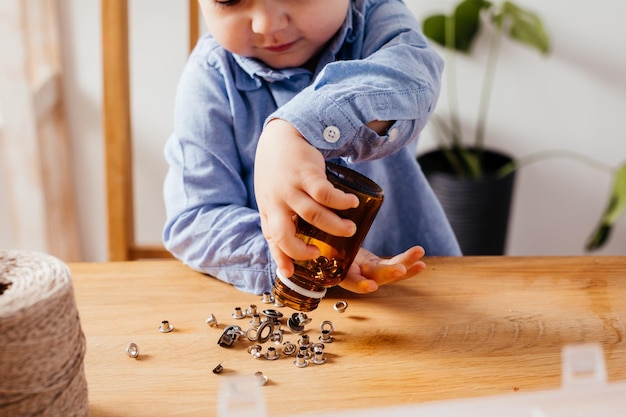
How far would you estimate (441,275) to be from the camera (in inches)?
30.5

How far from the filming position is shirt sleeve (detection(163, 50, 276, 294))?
0.76m

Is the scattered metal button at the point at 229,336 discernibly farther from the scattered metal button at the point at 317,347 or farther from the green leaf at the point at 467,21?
the green leaf at the point at 467,21

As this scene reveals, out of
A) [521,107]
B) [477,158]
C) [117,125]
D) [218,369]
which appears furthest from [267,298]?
[521,107]

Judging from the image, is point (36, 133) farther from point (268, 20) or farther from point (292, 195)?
point (292, 195)

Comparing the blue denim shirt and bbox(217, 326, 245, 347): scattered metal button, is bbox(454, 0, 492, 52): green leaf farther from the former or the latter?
bbox(217, 326, 245, 347): scattered metal button

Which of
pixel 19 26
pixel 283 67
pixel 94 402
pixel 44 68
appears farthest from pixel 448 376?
pixel 44 68

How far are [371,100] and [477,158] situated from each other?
1.21m

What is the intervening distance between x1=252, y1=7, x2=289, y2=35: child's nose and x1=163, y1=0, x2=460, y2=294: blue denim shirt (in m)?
0.07

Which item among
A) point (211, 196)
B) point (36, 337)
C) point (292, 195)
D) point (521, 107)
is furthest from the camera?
point (521, 107)

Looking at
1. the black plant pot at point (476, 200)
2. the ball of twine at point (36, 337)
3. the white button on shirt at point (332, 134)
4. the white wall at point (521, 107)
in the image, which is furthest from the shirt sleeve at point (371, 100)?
the white wall at point (521, 107)

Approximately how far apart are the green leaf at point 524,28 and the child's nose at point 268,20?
3.58 feet

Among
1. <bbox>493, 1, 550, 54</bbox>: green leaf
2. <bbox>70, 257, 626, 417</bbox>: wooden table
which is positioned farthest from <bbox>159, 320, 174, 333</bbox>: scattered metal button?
<bbox>493, 1, 550, 54</bbox>: green leaf

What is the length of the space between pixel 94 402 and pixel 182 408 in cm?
7

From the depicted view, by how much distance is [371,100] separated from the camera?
26.3 inches
